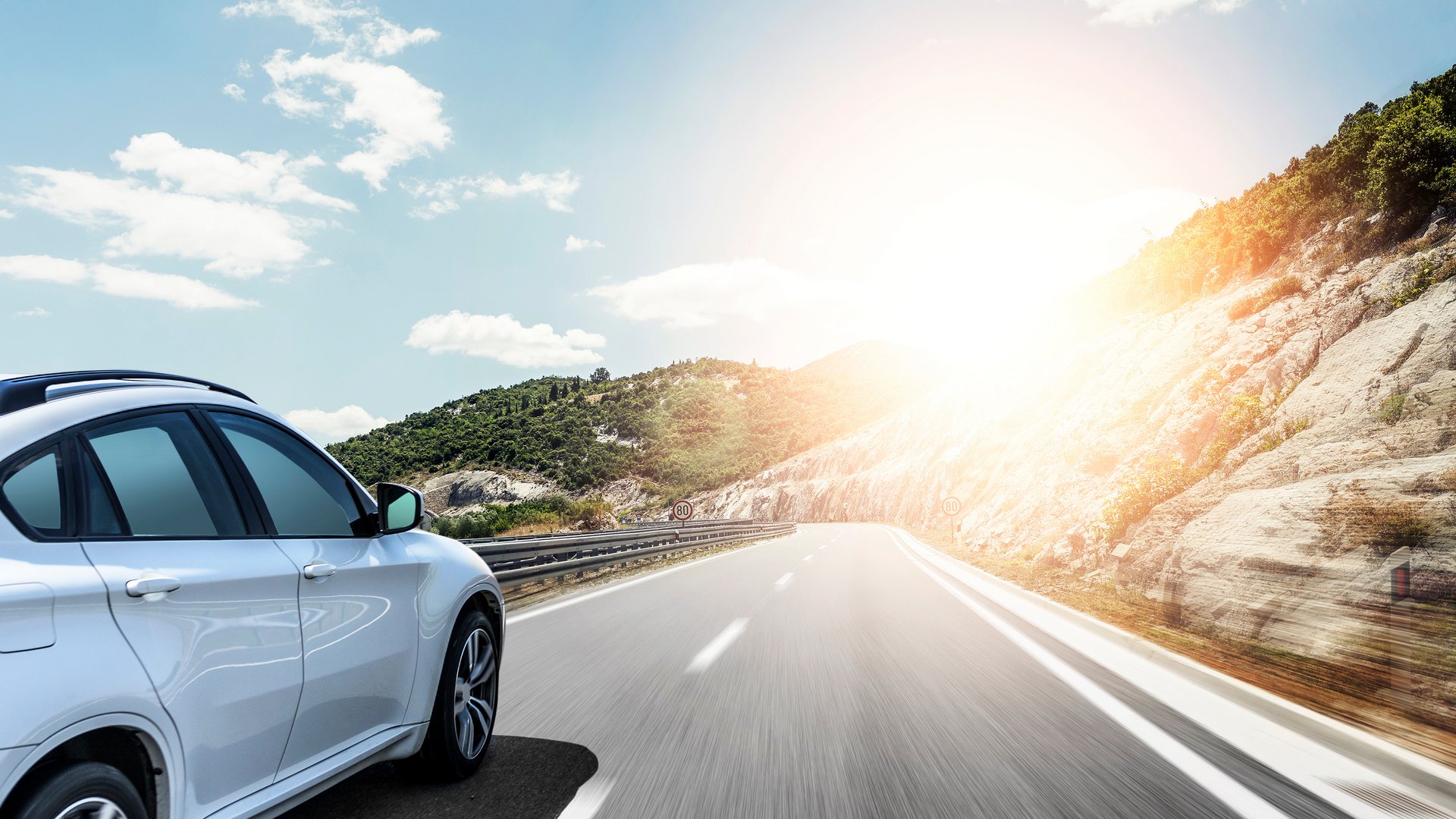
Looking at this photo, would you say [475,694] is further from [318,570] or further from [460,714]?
[318,570]

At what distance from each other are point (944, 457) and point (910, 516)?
6.79 metres

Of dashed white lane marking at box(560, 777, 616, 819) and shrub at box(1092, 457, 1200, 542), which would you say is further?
shrub at box(1092, 457, 1200, 542)

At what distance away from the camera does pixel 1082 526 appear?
17.0 m

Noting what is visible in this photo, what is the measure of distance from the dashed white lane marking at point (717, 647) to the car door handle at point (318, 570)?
3814mm

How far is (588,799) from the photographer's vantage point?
3.66 metres

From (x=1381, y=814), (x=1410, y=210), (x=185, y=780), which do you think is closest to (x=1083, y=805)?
(x=1381, y=814)

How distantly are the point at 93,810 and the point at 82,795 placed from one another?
0.08 meters

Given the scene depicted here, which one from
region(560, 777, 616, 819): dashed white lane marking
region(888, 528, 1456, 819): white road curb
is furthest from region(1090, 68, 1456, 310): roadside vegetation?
region(560, 777, 616, 819): dashed white lane marking

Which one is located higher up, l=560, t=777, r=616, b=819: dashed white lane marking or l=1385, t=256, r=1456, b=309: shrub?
l=1385, t=256, r=1456, b=309: shrub

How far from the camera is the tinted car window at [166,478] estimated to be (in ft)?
8.16

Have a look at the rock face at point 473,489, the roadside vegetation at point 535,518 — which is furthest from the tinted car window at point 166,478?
the rock face at point 473,489

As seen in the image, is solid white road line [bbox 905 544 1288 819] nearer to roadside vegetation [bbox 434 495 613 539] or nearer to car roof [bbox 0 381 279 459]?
car roof [bbox 0 381 279 459]

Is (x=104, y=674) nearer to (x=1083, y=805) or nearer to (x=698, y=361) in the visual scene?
(x=1083, y=805)

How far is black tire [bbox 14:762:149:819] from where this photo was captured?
75.4 inches
